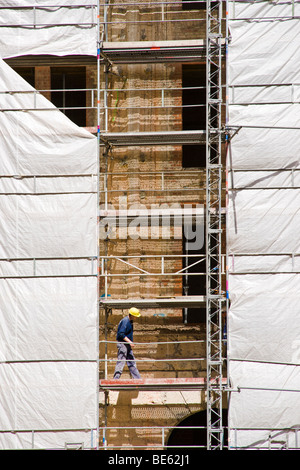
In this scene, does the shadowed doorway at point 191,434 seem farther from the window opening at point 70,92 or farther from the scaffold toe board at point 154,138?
the window opening at point 70,92

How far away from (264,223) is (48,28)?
20.0 ft

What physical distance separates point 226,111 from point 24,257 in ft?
16.7

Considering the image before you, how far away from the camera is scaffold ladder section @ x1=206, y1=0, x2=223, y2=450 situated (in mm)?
16000

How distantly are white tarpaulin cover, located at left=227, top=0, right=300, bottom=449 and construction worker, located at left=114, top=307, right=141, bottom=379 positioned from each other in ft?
6.37

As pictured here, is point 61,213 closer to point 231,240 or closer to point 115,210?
point 115,210

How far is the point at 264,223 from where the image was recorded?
16297mm

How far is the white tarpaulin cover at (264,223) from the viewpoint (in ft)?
52.2

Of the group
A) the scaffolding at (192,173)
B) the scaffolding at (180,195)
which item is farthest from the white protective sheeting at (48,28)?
the scaffolding at (192,173)

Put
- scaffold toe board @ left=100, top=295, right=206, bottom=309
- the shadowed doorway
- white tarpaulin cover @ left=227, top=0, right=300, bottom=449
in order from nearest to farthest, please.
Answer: white tarpaulin cover @ left=227, top=0, right=300, bottom=449, scaffold toe board @ left=100, top=295, right=206, bottom=309, the shadowed doorway

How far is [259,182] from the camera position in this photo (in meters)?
16.4

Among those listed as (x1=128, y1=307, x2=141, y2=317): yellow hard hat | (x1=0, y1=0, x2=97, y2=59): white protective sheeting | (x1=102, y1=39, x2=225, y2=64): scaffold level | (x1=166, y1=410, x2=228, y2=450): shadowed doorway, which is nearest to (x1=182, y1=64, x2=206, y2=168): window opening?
(x1=102, y1=39, x2=225, y2=64): scaffold level

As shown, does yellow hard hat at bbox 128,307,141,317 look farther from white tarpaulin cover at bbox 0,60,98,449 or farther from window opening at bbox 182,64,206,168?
window opening at bbox 182,64,206,168

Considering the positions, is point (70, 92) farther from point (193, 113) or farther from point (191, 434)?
point (191, 434)
